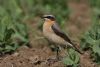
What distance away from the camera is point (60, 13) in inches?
664

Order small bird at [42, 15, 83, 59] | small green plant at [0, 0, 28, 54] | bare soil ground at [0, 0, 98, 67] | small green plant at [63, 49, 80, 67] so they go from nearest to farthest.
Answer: small green plant at [63, 49, 80, 67] → bare soil ground at [0, 0, 98, 67] → small bird at [42, 15, 83, 59] → small green plant at [0, 0, 28, 54]

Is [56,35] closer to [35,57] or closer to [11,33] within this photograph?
[35,57]

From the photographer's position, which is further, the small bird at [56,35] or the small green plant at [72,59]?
the small bird at [56,35]

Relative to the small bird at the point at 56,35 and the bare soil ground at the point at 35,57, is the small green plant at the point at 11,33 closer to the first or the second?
the bare soil ground at the point at 35,57

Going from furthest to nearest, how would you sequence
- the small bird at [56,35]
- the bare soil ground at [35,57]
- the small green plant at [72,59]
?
the small bird at [56,35] < the bare soil ground at [35,57] < the small green plant at [72,59]

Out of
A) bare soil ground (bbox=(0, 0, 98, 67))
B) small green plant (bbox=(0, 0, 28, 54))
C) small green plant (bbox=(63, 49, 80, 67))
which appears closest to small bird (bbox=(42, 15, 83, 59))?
bare soil ground (bbox=(0, 0, 98, 67))

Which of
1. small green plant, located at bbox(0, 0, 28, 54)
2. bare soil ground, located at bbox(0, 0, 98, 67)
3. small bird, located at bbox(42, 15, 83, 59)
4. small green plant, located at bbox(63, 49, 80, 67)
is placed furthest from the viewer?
small green plant, located at bbox(0, 0, 28, 54)

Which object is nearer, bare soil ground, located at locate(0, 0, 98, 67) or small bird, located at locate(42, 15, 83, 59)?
bare soil ground, located at locate(0, 0, 98, 67)

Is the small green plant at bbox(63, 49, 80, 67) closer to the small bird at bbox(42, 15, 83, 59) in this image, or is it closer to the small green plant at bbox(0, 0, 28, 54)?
the small bird at bbox(42, 15, 83, 59)

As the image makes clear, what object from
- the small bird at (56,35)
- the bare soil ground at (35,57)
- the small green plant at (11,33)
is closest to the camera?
the bare soil ground at (35,57)

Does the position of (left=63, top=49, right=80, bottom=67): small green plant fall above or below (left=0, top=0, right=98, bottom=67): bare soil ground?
above

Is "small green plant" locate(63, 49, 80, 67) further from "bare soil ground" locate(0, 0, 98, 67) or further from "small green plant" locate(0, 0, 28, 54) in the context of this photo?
"small green plant" locate(0, 0, 28, 54)

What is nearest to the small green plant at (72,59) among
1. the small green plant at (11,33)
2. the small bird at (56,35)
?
the small bird at (56,35)

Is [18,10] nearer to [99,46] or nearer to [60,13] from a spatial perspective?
[60,13]
